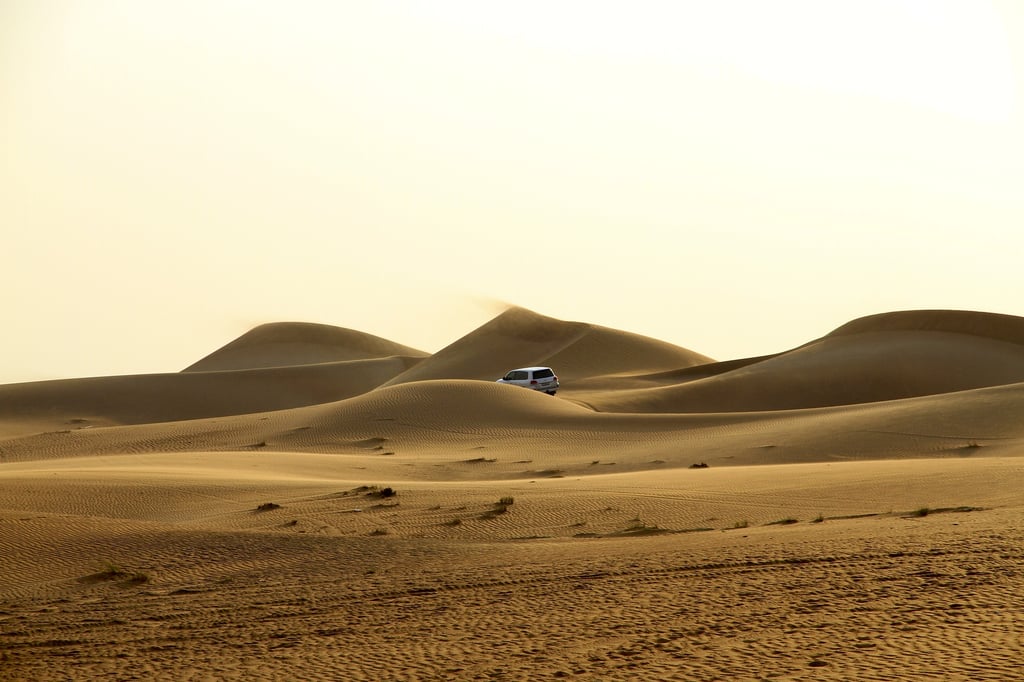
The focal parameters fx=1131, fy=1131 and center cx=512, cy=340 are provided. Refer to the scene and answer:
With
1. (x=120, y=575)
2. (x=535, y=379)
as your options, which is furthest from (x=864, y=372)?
(x=120, y=575)

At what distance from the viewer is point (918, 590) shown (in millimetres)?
11172

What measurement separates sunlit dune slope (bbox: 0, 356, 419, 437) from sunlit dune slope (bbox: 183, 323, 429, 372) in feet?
60.0

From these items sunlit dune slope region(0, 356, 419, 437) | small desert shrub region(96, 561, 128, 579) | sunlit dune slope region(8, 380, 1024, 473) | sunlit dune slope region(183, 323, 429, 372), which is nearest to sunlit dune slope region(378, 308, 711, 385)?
sunlit dune slope region(0, 356, 419, 437)

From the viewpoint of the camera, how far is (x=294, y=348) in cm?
10981

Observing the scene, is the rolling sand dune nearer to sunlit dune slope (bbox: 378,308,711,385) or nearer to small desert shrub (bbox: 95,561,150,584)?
small desert shrub (bbox: 95,561,150,584)

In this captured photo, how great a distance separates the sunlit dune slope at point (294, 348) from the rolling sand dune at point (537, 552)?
217 feet

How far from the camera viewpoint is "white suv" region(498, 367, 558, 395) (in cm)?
5188

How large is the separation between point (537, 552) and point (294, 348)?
97231mm

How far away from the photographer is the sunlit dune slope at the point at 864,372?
54656 mm

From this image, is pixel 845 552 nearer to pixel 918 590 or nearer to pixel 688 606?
pixel 918 590

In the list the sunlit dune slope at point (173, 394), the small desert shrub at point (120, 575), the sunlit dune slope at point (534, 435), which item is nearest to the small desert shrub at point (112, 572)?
the small desert shrub at point (120, 575)

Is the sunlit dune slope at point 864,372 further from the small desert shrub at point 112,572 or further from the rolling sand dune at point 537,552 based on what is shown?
the small desert shrub at point 112,572

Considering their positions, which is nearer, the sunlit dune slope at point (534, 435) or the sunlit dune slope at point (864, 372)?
the sunlit dune slope at point (534, 435)

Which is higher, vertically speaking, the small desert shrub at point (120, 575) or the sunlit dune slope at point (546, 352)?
the sunlit dune slope at point (546, 352)
